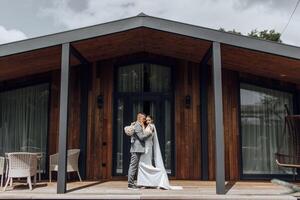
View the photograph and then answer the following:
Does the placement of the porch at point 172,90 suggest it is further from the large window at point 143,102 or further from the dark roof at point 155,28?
the dark roof at point 155,28

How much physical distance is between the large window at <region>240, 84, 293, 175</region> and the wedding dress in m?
2.34

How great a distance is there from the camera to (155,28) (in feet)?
Answer: 18.9

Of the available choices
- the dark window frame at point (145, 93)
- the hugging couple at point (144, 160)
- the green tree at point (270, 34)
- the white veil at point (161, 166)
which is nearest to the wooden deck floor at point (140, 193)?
the white veil at point (161, 166)

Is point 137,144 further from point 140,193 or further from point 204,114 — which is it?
point 204,114

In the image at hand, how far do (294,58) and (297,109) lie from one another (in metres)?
2.41

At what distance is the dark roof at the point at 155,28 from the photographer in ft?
18.1

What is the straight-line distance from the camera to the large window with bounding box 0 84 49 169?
751 centimetres

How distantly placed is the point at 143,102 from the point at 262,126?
8.95 ft

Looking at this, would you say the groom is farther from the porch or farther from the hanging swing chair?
the hanging swing chair

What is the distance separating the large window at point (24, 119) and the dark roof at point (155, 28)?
2112 mm

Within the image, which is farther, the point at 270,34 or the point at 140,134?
the point at 270,34

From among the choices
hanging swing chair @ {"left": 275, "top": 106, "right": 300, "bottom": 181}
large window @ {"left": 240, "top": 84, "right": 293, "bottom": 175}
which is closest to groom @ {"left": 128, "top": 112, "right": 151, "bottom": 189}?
large window @ {"left": 240, "top": 84, "right": 293, "bottom": 175}

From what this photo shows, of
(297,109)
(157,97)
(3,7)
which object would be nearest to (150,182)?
(157,97)

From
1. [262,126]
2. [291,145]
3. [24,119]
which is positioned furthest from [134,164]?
[291,145]
